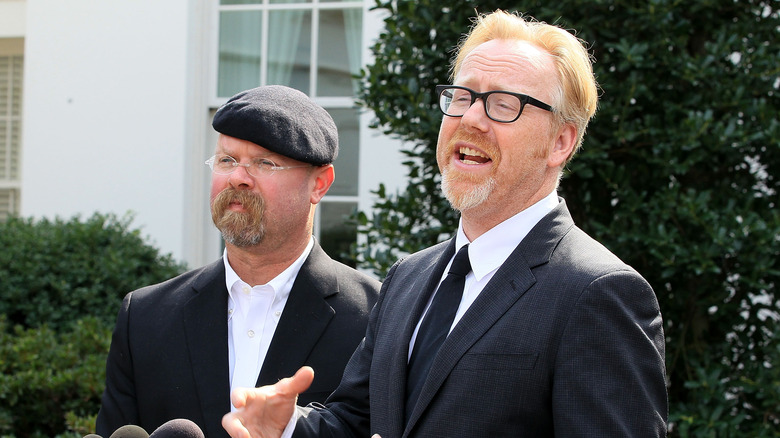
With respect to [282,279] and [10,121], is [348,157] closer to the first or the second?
[10,121]

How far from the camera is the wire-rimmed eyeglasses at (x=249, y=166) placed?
285 centimetres

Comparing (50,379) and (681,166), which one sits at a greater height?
(681,166)

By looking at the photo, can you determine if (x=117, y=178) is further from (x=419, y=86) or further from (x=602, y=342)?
(x=602, y=342)

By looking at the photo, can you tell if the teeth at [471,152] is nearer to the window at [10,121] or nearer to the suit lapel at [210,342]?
the suit lapel at [210,342]

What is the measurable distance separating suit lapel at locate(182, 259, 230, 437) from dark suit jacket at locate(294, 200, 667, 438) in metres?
0.77

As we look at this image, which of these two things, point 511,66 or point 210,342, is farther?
point 210,342

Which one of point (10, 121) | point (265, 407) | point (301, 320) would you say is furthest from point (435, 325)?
point (10, 121)

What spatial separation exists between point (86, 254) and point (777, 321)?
4.43 meters

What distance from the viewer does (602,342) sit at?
189 cm

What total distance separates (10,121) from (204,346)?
6.19 m

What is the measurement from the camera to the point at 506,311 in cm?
205

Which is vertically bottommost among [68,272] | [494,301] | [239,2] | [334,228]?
[68,272]

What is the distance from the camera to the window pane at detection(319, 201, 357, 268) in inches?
266

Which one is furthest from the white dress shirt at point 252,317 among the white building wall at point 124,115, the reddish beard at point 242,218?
the white building wall at point 124,115
